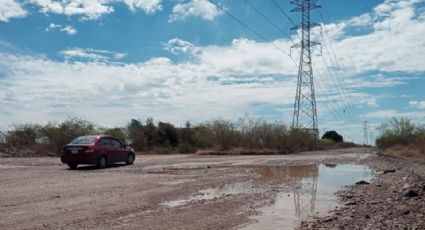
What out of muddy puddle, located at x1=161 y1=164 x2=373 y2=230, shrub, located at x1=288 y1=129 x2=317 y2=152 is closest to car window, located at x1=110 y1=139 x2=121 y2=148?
muddy puddle, located at x1=161 y1=164 x2=373 y2=230

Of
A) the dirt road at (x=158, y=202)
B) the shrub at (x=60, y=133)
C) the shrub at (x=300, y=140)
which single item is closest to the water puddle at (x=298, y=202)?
the dirt road at (x=158, y=202)

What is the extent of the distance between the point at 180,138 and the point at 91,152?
4410cm

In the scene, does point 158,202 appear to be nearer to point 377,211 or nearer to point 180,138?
point 377,211

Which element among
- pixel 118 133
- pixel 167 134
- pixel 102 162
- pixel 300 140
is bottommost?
pixel 102 162

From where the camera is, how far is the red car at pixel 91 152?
77.1 feet

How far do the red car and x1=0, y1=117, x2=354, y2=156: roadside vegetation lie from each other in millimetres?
17428

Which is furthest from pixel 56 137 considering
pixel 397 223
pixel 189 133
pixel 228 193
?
pixel 397 223

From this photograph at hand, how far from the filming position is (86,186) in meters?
14.8

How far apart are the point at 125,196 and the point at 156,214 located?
107 inches

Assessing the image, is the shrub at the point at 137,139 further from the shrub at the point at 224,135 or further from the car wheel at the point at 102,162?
the car wheel at the point at 102,162

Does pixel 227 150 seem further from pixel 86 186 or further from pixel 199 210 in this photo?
pixel 199 210

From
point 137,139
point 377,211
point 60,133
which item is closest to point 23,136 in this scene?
point 60,133

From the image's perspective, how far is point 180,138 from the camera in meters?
67.6

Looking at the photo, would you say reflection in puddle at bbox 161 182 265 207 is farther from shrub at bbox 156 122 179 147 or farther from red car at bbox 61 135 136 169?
shrub at bbox 156 122 179 147
